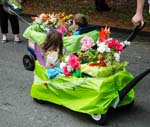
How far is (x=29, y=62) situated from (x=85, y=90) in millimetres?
2215

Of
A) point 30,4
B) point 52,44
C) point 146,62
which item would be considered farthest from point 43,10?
point 52,44

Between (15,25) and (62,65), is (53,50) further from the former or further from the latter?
(15,25)

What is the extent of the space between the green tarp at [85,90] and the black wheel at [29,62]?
1451 mm

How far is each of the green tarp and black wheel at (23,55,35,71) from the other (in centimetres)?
145

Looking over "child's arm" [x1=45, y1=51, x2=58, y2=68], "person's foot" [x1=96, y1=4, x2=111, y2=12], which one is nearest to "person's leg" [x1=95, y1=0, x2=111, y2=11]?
"person's foot" [x1=96, y1=4, x2=111, y2=12]

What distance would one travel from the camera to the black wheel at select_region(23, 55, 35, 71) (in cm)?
666

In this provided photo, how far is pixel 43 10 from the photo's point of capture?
12.1m

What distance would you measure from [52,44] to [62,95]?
678 mm

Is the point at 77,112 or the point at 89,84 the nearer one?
the point at 89,84

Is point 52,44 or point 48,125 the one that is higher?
point 52,44

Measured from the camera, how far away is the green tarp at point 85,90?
459 centimetres

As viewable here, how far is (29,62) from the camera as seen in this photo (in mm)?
6734

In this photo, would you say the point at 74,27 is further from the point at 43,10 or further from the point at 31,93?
the point at 43,10

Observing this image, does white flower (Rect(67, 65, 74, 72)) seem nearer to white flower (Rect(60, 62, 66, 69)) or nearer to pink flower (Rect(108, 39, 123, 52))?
white flower (Rect(60, 62, 66, 69))
